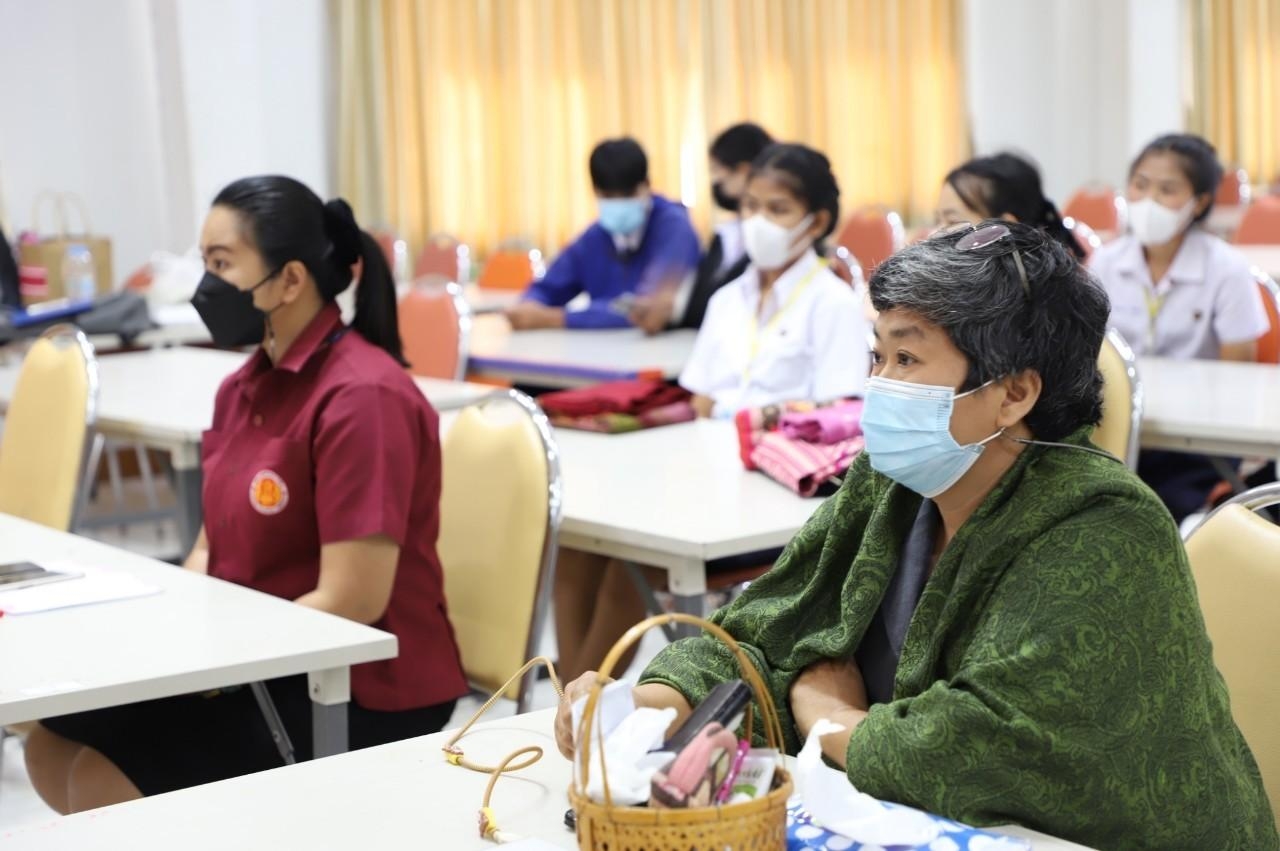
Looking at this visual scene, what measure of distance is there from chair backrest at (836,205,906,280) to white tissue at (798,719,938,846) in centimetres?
575

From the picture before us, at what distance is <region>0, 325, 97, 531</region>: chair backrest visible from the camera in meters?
3.29

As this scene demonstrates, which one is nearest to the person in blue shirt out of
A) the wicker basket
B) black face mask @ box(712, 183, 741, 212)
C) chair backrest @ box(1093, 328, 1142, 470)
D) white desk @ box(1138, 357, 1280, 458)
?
black face mask @ box(712, 183, 741, 212)

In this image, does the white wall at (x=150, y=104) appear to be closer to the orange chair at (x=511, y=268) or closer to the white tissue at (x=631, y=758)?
the orange chair at (x=511, y=268)

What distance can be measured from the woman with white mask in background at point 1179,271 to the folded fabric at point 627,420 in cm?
117

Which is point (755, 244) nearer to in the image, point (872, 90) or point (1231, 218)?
point (1231, 218)

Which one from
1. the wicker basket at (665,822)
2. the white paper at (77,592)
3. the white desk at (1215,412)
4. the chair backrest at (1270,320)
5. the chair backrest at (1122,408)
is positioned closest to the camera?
the wicker basket at (665,822)

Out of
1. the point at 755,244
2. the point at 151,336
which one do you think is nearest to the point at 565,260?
the point at 151,336

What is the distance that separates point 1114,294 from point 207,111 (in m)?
4.83

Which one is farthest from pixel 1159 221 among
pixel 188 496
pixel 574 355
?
pixel 188 496

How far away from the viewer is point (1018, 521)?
5.04 feet

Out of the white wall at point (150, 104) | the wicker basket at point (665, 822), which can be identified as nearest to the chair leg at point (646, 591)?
the wicker basket at point (665, 822)

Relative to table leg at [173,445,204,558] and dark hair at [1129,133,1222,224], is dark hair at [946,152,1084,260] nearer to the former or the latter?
dark hair at [1129,133,1222,224]

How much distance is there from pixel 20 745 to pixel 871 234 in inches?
181

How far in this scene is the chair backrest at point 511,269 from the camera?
23.3 feet
